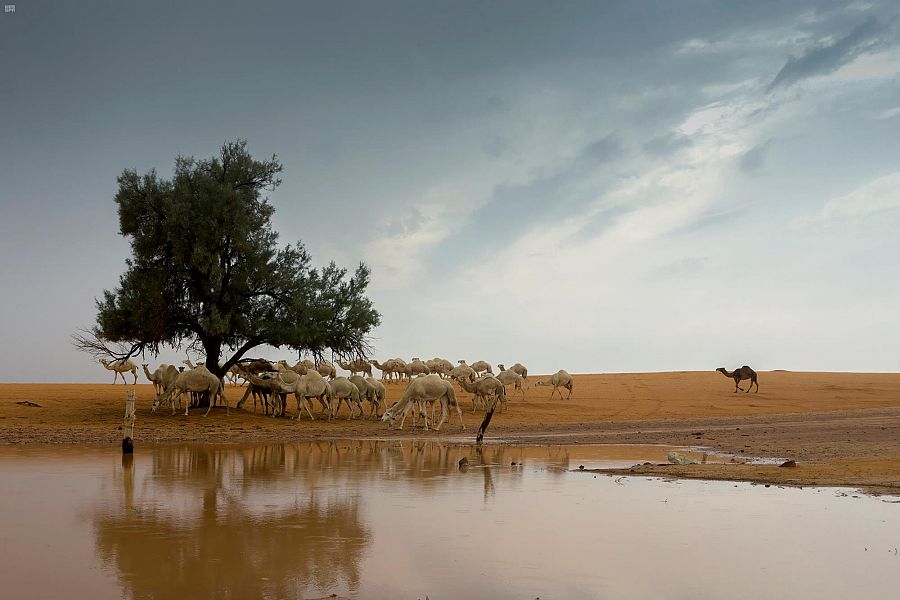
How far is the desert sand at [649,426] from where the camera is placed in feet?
51.5

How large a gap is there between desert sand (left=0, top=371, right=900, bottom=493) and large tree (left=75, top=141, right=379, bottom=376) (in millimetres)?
3327

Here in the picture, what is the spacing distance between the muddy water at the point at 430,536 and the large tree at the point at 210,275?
649 inches

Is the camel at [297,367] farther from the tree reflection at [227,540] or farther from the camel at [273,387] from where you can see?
the tree reflection at [227,540]

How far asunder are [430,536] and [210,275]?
24.1 m

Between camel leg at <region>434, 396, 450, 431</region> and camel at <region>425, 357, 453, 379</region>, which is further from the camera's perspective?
camel at <region>425, 357, 453, 379</region>

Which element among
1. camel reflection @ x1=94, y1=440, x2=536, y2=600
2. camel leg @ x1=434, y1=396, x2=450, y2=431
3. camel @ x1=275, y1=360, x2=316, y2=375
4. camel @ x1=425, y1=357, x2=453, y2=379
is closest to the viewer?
camel reflection @ x1=94, y1=440, x2=536, y2=600

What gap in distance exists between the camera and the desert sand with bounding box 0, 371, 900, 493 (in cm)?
1568

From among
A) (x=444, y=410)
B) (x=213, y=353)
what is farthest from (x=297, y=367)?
(x=444, y=410)

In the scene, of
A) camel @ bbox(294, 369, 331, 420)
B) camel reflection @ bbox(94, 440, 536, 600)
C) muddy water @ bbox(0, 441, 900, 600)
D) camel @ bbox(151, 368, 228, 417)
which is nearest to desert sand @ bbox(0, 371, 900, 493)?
camel @ bbox(151, 368, 228, 417)

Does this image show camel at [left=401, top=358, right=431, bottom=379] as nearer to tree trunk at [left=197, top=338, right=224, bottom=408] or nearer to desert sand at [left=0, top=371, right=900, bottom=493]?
desert sand at [left=0, top=371, right=900, bottom=493]

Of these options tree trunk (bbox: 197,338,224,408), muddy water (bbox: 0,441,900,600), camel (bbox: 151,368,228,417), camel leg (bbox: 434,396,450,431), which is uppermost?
tree trunk (bbox: 197,338,224,408)

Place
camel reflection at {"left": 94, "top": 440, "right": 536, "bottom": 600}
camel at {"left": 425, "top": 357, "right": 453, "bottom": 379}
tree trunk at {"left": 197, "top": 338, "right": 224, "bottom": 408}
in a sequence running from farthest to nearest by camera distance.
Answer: camel at {"left": 425, "top": 357, "right": 453, "bottom": 379} < tree trunk at {"left": 197, "top": 338, "right": 224, "bottom": 408} < camel reflection at {"left": 94, "top": 440, "right": 536, "bottom": 600}

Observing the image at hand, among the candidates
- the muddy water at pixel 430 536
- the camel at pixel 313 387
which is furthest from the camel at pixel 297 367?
the muddy water at pixel 430 536

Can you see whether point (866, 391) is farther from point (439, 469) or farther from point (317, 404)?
point (439, 469)
